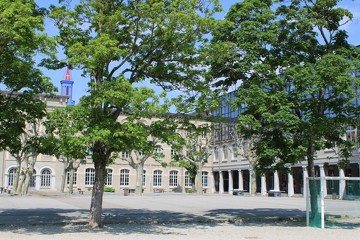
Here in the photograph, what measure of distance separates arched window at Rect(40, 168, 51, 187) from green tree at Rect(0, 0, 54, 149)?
166 ft

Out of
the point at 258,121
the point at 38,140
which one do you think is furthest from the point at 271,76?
the point at 38,140

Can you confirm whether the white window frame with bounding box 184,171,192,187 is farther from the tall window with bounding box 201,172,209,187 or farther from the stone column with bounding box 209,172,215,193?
the stone column with bounding box 209,172,215,193

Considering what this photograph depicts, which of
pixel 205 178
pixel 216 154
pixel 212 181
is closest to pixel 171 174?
pixel 205 178

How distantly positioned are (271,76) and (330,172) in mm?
38166

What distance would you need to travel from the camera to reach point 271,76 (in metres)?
18.6

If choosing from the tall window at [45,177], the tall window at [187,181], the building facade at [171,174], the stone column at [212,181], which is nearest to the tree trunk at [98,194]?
the building facade at [171,174]

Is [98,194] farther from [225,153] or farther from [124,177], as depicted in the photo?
[225,153]

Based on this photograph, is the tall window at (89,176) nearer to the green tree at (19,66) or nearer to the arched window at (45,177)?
the arched window at (45,177)

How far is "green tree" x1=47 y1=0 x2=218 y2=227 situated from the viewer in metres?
13.7

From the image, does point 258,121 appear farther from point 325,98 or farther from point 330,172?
point 330,172

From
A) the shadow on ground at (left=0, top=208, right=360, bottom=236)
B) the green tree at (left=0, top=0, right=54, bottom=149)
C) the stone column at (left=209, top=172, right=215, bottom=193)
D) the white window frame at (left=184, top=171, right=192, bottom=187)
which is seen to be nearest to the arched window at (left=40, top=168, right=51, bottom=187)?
the white window frame at (left=184, top=171, right=192, bottom=187)

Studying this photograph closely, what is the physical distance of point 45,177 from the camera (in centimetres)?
6525

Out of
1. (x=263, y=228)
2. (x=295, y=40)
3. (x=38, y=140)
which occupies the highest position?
(x=295, y=40)

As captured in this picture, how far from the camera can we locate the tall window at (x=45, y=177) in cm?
6494
